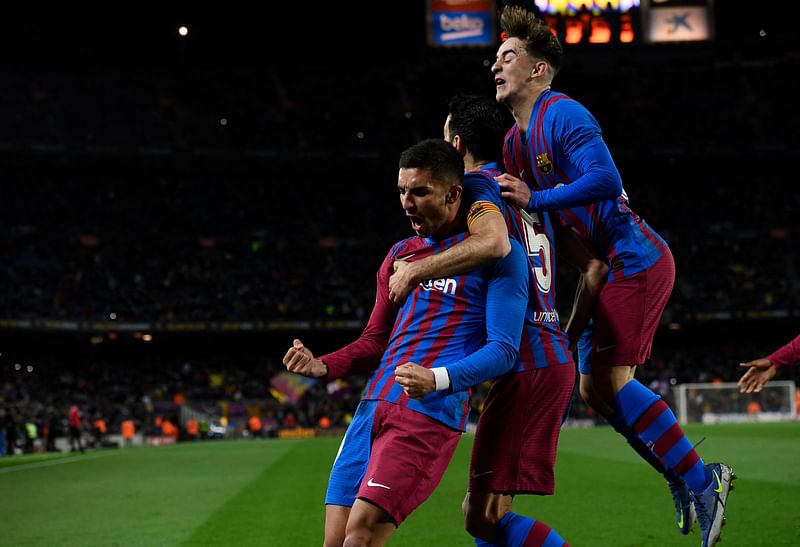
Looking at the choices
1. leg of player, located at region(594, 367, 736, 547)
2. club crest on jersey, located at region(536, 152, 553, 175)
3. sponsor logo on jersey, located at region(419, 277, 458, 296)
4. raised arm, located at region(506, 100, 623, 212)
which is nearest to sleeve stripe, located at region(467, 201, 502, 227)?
sponsor logo on jersey, located at region(419, 277, 458, 296)

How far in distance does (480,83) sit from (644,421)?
42212 mm

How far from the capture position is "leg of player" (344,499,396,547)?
11.4ft

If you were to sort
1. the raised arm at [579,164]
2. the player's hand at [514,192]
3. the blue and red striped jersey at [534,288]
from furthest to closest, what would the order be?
the raised arm at [579,164] → the player's hand at [514,192] → the blue and red striped jersey at [534,288]

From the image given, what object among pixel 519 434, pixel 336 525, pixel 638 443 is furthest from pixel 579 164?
pixel 336 525

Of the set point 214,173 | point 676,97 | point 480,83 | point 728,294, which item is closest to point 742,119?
point 676,97

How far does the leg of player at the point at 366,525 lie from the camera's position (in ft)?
11.4

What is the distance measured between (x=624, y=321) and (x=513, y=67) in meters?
1.45

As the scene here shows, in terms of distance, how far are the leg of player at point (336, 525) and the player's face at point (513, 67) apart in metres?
2.29

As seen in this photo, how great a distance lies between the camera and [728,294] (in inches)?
1756

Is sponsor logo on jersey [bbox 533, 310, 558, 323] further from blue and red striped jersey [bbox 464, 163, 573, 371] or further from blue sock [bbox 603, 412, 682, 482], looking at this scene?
blue sock [bbox 603, 412, 682, 482]

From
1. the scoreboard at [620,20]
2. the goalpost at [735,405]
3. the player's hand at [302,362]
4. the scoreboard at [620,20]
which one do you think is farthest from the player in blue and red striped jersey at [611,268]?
the goalpost at [735,405]

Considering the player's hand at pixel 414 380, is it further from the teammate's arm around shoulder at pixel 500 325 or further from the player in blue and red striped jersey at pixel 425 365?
the teammate's arm around shoulder at pixel 500 325

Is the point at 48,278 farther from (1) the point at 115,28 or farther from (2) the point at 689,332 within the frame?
(2) the point at 689,332

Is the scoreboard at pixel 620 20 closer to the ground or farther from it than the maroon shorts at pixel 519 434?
farther from it
